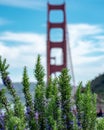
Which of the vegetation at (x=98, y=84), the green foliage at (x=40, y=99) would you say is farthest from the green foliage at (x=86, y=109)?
the vegetation at (x=98, y=84)

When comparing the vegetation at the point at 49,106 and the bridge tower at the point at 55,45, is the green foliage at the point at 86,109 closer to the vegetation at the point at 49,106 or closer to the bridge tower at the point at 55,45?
the vegetation at the point at 49,106

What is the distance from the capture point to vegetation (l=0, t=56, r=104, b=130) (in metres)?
3.51

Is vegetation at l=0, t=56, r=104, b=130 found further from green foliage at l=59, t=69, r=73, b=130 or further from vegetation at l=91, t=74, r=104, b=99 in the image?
vegetation at l=91, t=74, r=104, b=99

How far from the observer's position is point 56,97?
11.7 ft

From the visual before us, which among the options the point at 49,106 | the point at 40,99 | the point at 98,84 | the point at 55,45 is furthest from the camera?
the point at 98,84

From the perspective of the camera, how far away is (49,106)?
3.53 metres

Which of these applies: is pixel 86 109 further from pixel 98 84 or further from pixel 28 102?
pixel 98 84

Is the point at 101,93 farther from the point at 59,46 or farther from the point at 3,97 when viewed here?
the point at 3,97

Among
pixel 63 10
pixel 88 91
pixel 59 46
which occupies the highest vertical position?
pixel 63 10

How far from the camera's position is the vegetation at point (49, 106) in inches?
138

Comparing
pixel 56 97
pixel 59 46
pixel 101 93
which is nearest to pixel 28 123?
pixel 56 97

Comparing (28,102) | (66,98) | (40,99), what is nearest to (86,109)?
(66,98)

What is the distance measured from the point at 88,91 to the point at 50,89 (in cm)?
29

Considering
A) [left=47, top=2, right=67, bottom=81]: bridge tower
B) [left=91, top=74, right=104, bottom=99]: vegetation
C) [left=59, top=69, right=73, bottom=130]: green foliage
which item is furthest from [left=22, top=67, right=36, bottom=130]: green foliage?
[left=91, top=74, right=104, bottom=99]: vegetation
